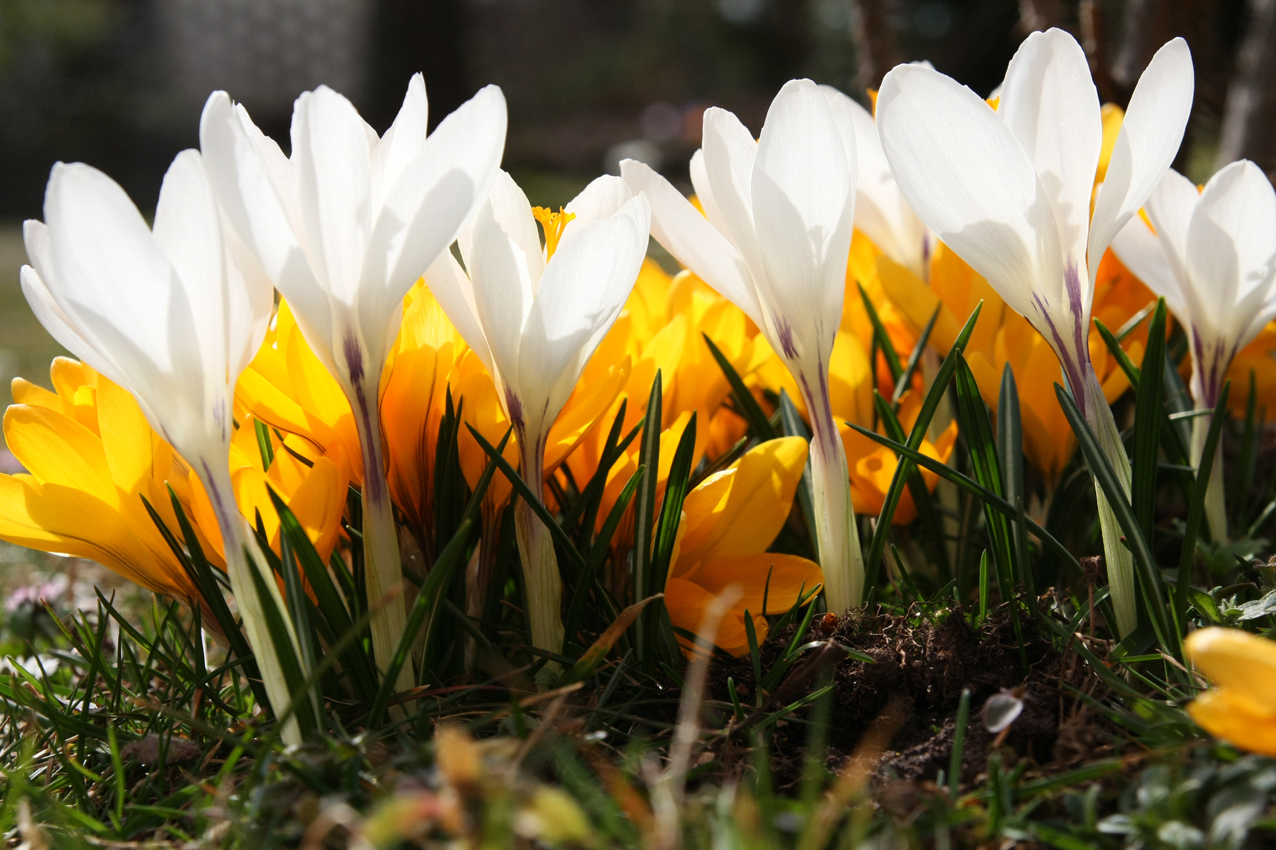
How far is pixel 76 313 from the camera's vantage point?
1.85ft

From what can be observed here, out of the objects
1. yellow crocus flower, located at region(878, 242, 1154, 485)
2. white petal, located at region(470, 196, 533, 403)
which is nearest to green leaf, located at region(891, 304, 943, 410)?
yellow crocus flower, located at region(878, 242, 1154, 485)

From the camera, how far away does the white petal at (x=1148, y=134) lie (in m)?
0.64

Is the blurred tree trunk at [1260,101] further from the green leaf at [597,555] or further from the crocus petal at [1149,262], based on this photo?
the green leaf at [597,555]

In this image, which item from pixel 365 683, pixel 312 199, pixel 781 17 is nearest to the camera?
pixel 312 199

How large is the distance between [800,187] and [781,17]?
12.1 m

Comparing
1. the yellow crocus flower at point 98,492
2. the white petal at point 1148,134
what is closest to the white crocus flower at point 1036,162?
the white petal at point 1148,134

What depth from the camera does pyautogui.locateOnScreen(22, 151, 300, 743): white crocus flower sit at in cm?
56

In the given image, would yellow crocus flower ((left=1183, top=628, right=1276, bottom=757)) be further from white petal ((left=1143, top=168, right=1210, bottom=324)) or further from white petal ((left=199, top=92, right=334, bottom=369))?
white petal ((left=199, top=92, right=334, bottom=369))

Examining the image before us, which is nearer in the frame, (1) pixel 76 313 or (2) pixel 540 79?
(1) pixel 76 313

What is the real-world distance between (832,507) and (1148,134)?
0.33m

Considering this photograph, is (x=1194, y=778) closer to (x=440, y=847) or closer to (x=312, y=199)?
(x=440, y=847)

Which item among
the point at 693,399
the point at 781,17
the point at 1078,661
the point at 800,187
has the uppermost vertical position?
the point at 781,17

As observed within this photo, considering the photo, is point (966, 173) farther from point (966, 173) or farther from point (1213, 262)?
point (1213, 262)

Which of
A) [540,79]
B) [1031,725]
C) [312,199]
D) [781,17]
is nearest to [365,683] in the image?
[312,199]
